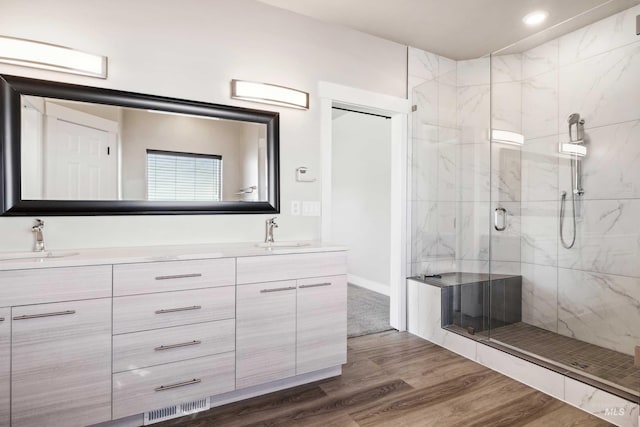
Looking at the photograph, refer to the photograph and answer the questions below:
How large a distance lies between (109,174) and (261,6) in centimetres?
159

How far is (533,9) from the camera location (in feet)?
8.45

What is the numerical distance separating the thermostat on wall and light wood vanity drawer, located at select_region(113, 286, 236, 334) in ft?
3.45

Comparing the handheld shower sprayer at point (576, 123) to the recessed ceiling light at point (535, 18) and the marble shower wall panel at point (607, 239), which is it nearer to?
the marble shower wall panel at point (607, 239)

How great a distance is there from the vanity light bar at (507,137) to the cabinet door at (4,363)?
10.8ft

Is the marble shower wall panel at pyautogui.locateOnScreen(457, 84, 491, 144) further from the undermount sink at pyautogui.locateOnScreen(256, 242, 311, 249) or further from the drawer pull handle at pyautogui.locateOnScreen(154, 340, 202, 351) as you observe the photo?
the drawer pull handle at pyautogui.locateOnScreen(154, 340, 202, 351)

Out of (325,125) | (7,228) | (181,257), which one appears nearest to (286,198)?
(325,125)

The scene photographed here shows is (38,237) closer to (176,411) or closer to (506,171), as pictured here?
(176,411)

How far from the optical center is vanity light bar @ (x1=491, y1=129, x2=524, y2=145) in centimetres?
278

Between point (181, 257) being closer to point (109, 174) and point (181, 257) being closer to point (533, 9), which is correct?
point (109, 174)

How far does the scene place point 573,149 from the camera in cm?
249

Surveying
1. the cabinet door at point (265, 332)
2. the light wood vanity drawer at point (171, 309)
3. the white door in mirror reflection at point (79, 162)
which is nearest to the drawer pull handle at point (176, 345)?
the light wood vanity drawer at point (171, 309)

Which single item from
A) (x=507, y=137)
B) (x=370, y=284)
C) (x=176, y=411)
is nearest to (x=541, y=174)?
(x=507, y=137)

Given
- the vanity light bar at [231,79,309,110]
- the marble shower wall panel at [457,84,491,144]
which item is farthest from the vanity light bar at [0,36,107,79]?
the marble shower wall panel at [457,84,491,144]

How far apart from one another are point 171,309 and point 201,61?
161 centimetres
